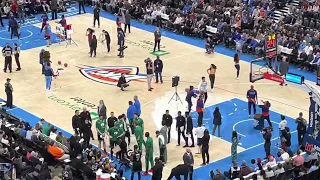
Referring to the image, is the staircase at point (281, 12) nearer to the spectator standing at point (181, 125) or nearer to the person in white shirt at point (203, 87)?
the person in white shirt at point (203, 87)

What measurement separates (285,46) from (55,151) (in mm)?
18662

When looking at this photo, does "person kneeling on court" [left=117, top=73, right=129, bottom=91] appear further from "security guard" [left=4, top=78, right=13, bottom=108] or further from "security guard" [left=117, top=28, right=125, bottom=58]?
"security guard" [left=4, top=78, right=13, bottom=108]

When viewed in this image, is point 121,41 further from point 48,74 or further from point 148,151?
point 148,151

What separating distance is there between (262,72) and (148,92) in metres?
5.71

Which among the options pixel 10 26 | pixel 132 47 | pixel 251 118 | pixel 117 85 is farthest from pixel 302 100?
pixel 10 26

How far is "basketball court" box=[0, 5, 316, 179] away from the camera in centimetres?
3216

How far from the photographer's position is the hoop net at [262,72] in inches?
1345

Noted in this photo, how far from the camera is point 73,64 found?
41.2 meters

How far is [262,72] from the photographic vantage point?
36.2 meters

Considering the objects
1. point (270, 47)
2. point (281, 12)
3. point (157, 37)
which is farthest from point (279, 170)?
point (281, 12)

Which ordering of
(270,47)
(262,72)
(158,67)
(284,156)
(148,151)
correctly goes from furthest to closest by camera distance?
(158,67) < (262,72) < (270,47) < (148,151) < (284,156)

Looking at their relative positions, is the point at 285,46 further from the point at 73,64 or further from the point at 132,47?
the point at 73,64

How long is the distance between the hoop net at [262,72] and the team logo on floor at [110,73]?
5.77 metres

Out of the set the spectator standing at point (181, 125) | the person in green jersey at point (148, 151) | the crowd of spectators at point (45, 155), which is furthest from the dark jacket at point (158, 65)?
the person in green jersey at point (148, 151)
